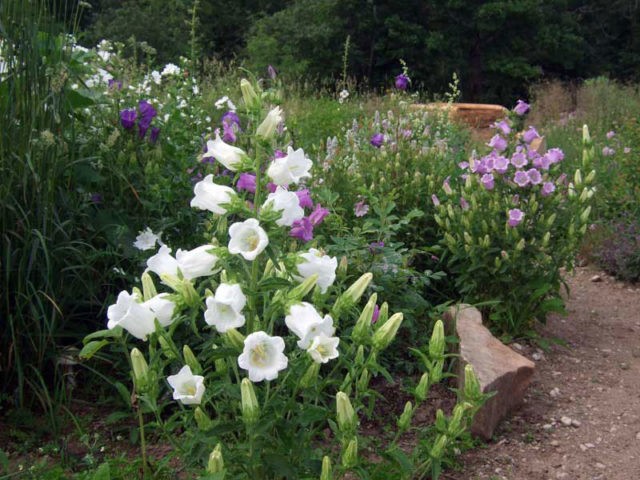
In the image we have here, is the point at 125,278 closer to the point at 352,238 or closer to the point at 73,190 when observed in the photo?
the point at 73,190

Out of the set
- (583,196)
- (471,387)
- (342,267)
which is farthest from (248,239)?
(583,196)

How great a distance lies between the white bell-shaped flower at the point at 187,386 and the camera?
1937 mm

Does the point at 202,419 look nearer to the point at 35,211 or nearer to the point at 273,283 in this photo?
the point at 273,283

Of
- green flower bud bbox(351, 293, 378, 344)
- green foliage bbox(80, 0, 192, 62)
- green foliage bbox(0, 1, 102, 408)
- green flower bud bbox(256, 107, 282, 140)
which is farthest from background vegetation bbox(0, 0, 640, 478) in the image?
green foliage bbox(80, 0, 192, 62)

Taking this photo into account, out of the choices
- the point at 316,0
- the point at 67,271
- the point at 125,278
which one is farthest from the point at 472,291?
the point at 316,0

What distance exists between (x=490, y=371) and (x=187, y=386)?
1.65 metres

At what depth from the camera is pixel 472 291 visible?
426 centimetres

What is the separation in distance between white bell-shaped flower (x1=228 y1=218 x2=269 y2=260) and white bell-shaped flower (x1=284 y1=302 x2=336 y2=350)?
0.17 meters

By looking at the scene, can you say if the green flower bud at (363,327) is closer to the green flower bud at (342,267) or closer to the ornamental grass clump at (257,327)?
the ornamental grass clump at (257,327)

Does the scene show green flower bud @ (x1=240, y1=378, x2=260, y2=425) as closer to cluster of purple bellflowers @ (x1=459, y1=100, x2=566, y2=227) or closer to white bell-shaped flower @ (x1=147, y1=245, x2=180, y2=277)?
white bell-shaped flower @ (x1=147, y1=245, x2=180, y2=277)

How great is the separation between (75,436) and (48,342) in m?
0.38

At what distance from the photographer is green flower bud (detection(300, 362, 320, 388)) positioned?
1971 millimetres

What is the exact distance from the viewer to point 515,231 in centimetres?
404

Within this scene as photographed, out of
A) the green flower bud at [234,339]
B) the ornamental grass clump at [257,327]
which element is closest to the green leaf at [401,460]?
the ornamental grass clump at [257,327]
